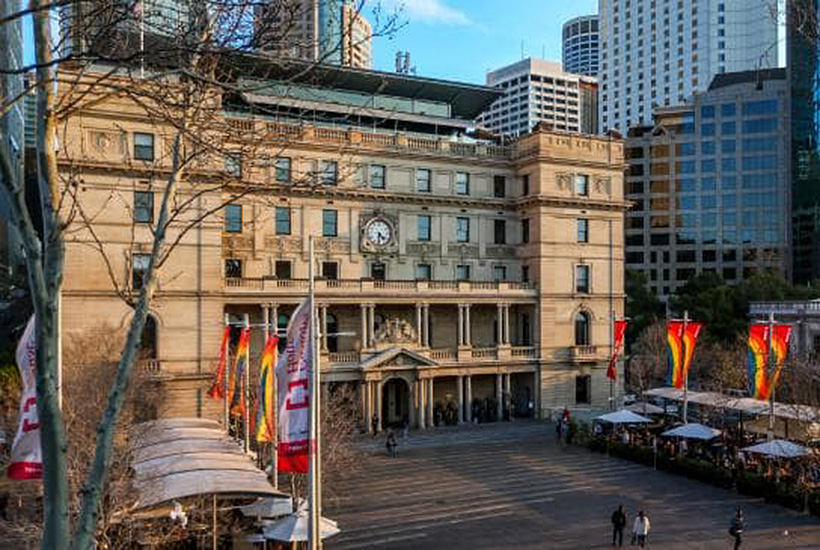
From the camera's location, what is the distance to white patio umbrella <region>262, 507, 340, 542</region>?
18547 millimetres

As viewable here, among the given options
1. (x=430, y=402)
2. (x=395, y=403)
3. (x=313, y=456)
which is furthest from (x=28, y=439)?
(x=395, y=403)

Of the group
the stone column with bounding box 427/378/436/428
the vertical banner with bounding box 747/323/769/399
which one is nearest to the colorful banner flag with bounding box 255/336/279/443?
the vertical banner with bounding box 747/323/769/399

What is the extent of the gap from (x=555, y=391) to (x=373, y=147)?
21618mm

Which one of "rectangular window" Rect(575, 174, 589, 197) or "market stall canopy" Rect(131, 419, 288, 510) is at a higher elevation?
"rectangular window" Rect(575, 174, 589, 197)

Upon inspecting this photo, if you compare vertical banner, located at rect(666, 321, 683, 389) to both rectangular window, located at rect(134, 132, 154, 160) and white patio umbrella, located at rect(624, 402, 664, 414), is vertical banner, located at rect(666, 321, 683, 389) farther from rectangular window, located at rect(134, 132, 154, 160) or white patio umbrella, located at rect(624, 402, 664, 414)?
rectangular window, located at rect(134, 132, 154, 160)

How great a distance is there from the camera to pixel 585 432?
41.4 metres

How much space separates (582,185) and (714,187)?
63.7m

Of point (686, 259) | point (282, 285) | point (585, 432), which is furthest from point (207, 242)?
point (686, 259)

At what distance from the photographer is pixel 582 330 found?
5325cm

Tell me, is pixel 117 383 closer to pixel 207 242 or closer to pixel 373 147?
pixel 207 242

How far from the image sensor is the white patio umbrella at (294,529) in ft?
60.8

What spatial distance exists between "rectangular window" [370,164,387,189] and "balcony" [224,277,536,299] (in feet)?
23.1

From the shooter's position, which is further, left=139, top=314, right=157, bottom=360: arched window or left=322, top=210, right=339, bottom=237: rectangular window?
left=322, top=210, right=339, bottom=237: rectangular window

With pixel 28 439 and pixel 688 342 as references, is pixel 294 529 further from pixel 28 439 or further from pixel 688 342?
pixel 688 342
